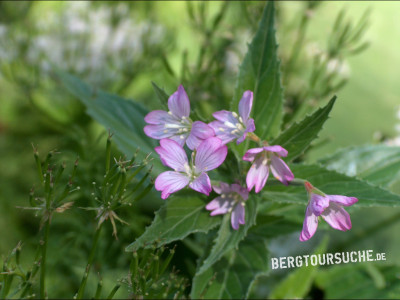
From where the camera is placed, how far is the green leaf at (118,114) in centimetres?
52

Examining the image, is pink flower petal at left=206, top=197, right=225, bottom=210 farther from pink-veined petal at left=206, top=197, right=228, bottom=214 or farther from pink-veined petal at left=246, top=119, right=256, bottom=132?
pink-veined petal at left=246, top=119, right=256, bottom=132

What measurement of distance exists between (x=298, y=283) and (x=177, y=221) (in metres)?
0.30

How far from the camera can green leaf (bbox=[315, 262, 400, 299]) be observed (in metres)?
0.67

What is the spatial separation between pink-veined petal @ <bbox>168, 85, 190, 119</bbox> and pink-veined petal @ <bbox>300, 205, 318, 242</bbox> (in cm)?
15

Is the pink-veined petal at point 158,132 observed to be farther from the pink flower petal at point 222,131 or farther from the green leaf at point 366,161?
the green leaf at point 366,161

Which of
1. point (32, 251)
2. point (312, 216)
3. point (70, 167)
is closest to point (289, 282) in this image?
point (312, 216)

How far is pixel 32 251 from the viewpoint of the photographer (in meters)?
0.92

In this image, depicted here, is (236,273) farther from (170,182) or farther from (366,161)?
(366,161)

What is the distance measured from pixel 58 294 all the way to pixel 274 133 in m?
0.52

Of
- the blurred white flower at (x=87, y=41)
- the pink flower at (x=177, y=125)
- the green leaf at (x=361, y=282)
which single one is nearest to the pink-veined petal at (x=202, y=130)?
the pink flower at (x=177, y=125)

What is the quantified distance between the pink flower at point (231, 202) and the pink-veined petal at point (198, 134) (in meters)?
0.06

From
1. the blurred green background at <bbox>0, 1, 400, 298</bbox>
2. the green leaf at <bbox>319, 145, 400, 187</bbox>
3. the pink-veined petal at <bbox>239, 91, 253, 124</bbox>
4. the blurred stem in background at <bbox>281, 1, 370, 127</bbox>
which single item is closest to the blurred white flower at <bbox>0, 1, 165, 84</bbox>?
the blurred green background at <bbox>0, 1, 400, 298</bbox>

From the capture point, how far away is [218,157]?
0.38 meters

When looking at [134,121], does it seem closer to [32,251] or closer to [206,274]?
[206,274]
